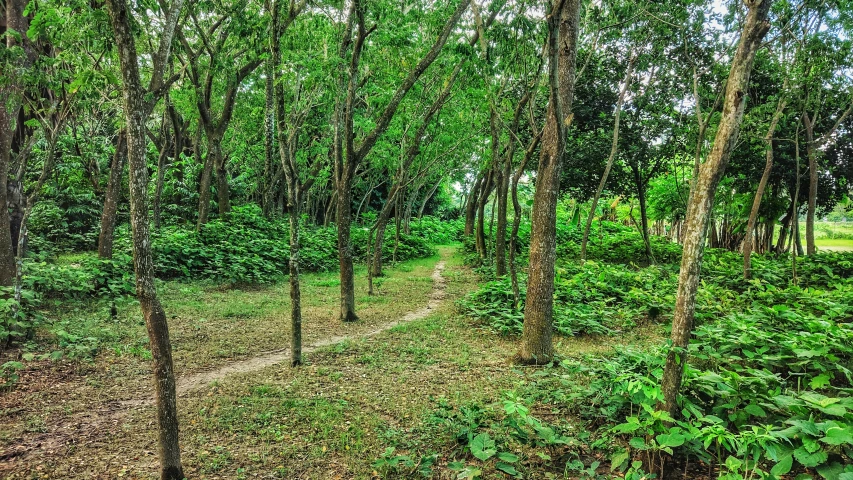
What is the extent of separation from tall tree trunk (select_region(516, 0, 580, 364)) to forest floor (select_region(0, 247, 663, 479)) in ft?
2.01

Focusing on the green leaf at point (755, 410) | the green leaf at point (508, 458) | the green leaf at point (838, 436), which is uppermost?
the green leaf at point (838, 436)

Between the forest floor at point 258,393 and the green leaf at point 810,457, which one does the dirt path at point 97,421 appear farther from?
the green leaf at point 810,457

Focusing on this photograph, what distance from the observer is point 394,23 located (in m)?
8.89

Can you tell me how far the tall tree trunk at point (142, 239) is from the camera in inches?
130

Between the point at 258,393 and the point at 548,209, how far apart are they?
4.72m

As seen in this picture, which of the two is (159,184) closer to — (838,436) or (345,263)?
(345,263)

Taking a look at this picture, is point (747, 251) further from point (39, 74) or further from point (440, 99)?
point (39, 74)

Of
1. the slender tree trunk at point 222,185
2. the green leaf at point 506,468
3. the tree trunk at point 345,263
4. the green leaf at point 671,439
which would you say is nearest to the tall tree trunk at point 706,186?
the green leaf at point 671,439

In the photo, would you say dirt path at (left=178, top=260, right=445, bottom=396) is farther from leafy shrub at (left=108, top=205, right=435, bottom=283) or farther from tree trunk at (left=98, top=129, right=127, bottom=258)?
tree trunk at (left=98, top=129, right=127, bottom=258)

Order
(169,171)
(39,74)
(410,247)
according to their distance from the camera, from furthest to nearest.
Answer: (410,247) → (169,171) → (39,74)

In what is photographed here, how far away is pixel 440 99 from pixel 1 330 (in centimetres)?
930

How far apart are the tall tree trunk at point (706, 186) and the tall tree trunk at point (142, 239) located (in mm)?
4165

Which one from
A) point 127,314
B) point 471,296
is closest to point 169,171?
point 127,314

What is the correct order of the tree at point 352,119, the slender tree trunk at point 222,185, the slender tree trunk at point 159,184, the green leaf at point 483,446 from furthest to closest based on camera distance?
the slender tree trunk at point 222,185, the slender tree trunk at point 159,184, the tree at point 352,119, the green leaf at point 483,446
